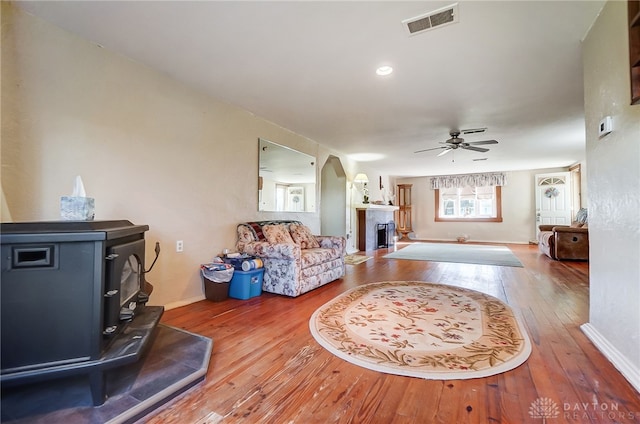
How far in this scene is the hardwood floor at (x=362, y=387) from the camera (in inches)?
49.6

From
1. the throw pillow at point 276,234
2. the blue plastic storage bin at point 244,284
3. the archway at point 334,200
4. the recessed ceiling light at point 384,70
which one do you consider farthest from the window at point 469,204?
the blue plastic storage bin at point 244,284

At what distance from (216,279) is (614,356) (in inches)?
119

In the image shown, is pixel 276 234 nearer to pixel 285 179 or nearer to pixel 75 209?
pixel 285 179

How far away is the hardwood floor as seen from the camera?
126cm

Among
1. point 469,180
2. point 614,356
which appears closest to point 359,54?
point 614,356

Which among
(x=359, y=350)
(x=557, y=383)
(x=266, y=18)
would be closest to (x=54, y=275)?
(x=359, y=350)

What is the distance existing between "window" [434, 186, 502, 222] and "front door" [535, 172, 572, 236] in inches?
39.4

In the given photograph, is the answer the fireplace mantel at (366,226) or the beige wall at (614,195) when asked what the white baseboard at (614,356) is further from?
the fireplace mantel at (366,226)

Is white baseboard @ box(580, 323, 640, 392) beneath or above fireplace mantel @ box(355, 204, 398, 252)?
beneath

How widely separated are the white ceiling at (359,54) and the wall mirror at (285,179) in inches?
19.5

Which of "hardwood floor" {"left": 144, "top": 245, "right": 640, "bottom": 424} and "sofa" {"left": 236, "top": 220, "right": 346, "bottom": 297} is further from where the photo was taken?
"sofa" {"left": 236, "top": 220, "right": 346, "bottom": 297}

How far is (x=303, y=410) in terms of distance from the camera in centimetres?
130

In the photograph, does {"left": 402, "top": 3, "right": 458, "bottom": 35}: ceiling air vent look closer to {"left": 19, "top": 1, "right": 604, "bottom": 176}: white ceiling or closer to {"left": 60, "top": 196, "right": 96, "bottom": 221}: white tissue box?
{"left": 19, "top": 1, "right": 604, "bottom": 176}: white ceiling

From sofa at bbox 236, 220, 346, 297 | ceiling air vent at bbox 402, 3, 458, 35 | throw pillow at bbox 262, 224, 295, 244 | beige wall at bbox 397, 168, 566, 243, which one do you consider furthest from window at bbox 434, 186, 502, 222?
ceiling air vent at bbox 402, 3, 458, 35
